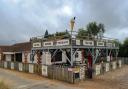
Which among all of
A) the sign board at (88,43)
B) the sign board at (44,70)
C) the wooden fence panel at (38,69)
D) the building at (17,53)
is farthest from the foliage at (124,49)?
the sign board at (44,70)

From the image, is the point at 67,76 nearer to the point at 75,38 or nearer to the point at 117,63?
the point at 75,38

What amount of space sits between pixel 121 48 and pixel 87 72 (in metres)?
24.6

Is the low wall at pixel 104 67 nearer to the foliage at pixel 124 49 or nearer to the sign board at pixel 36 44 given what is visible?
the sign board at pixel 36 44

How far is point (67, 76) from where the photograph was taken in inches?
929

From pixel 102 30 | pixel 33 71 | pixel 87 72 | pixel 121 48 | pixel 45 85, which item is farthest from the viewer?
pixel 102 30

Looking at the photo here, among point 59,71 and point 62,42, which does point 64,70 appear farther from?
point 62,42

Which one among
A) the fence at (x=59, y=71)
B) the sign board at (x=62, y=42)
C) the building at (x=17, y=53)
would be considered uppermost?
the sign board at (x=62, y=42)

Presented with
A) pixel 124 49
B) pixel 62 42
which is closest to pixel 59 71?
pixel 62 42

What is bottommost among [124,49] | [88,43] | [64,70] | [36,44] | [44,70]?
[44,70]

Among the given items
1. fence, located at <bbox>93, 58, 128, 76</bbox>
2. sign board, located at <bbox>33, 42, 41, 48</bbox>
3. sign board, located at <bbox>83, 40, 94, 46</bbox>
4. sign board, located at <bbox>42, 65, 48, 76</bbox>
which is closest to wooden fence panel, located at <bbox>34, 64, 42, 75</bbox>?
sign board, located at <bbox>42, 65, 48, 76</bbox>

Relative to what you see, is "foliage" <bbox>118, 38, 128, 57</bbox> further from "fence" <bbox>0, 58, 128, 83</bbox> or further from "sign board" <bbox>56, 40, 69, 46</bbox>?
"sign board" <bbox>56, 40, 69, 46</bbox>

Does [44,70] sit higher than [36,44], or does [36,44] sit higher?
[36,44]

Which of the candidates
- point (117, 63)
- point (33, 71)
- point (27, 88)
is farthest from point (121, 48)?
point (27, 88)

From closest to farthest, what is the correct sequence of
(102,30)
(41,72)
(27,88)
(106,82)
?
(27,88), (106,82), (41,72), (102,30)
